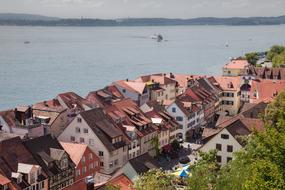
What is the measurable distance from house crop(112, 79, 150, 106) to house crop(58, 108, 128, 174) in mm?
25402

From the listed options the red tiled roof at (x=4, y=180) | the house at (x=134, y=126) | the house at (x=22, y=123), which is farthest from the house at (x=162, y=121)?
the red tiled roof at (x=4, y=180)

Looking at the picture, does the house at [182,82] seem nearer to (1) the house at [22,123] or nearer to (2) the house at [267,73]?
(2) the house at [267,73]

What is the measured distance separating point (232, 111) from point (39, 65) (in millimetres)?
98294

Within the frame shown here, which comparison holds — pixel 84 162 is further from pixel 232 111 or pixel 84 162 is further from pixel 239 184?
pixel 232 111

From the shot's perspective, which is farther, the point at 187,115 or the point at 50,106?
the point at 187,115

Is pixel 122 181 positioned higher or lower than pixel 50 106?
higher

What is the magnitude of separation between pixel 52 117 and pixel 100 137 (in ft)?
28.9

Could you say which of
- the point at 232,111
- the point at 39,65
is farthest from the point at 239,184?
the point at 39,65

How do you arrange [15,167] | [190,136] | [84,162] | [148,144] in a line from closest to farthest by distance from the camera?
[15,167] → [84,162] → [148,144] → [190,136]

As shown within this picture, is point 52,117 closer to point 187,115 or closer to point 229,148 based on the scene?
point 187,115

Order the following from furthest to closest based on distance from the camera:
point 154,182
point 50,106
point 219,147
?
point 50,106 < point 219,147 < point 154,182

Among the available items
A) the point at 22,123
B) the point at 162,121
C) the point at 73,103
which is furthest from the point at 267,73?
the point at 22,123

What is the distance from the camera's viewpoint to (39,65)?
176m

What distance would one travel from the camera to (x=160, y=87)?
91.8 m
